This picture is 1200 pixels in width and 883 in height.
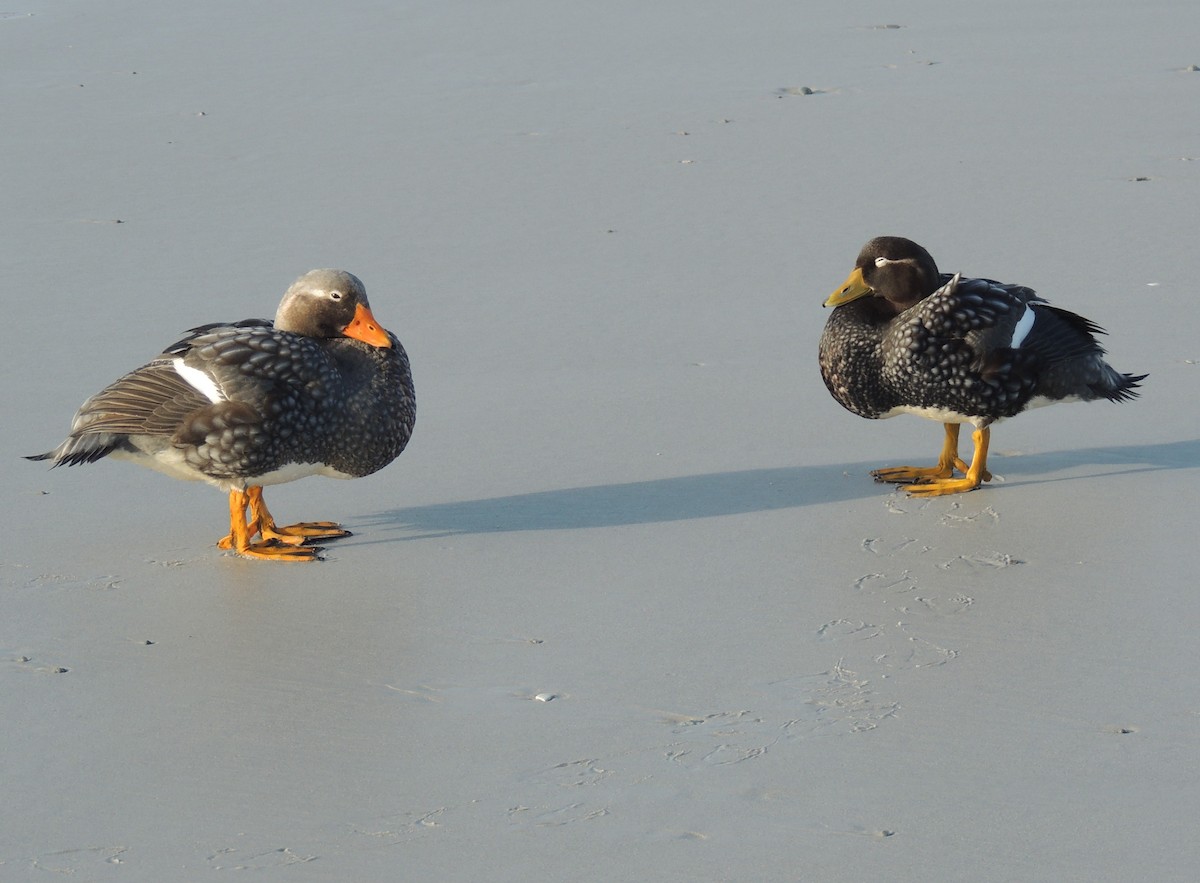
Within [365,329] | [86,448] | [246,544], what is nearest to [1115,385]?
[365,329]

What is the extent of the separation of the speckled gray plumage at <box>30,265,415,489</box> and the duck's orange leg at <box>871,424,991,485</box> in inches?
73.6

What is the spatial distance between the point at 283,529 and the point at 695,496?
1520 mm

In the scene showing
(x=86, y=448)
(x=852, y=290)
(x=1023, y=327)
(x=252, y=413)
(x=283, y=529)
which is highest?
(x=852, y=290)

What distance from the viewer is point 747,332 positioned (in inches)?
314

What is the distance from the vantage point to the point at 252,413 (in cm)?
564

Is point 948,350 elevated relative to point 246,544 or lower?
elevated

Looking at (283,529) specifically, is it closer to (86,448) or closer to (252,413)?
(252,413)

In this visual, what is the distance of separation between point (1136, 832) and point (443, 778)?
5.41 feet

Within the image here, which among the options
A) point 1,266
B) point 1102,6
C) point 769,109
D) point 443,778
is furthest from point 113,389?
point 1102,6

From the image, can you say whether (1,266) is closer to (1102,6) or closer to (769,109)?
(769,109)

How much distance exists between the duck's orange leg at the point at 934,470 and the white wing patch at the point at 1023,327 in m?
0.43

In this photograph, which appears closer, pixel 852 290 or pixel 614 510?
pixel 614 510

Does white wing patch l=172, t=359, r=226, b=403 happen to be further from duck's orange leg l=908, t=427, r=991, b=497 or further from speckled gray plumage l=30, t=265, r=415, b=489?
duck's orange leg l=908, t=427, r=991, b=497

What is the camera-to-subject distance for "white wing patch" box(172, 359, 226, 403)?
5.73m
